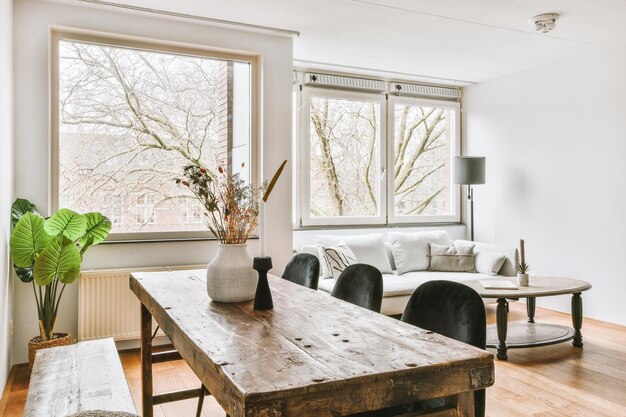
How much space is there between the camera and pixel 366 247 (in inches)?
200

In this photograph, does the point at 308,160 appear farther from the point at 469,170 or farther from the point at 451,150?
the point at 451,150

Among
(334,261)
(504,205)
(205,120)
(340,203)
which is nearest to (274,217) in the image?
(334,261)

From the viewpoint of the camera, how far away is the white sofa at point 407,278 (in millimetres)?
4512

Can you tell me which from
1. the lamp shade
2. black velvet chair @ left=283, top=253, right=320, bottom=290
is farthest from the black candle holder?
the lamp shade

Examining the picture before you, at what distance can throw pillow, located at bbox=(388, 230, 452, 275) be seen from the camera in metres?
5.26

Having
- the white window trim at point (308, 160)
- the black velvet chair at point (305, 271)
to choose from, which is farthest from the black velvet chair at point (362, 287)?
the white window trim at point (308, 160)

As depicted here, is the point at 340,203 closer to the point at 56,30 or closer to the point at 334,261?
the point at 334,261

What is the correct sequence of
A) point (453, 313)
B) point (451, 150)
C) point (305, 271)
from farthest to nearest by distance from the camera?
point (451, 150)
point (305, 271)
point (453, 313)

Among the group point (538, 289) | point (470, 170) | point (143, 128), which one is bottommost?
point (538, 289)

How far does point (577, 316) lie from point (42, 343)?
3980mm

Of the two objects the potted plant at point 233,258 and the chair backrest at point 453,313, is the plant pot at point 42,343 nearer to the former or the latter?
the potted plant at point 233,258

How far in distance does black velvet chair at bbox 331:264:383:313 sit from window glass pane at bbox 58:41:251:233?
7.28 ft

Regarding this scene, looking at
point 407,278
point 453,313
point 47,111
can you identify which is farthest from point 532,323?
point 47,111

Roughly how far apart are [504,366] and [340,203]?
269cm
